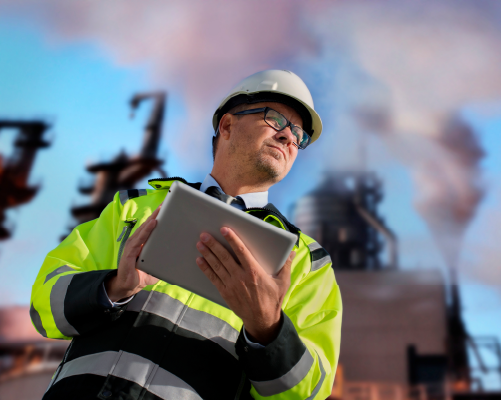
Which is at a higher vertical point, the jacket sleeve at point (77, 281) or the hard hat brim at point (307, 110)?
the hard hat brim at point (307, 110)

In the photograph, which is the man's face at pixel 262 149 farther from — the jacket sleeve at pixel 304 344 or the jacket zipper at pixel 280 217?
the jacket sleeve at pixel 304 344

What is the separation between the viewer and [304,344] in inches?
52.6

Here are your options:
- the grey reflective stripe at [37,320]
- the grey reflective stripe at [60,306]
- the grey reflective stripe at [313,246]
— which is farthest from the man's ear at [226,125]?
the grey reflective stripe at [37,320]

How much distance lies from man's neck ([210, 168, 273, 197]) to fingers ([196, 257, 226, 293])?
0.94 metres

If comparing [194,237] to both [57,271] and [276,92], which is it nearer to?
[57,271]

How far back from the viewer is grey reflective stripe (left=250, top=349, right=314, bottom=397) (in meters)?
1.28

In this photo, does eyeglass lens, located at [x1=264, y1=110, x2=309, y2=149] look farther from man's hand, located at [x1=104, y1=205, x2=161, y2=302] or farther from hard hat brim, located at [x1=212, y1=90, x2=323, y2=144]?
man's hand, located at [x1=104, y1=205, x2=161, y2=302]

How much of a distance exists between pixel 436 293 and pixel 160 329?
17.6m

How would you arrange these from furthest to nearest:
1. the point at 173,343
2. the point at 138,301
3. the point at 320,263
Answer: the point at 320,263 < the point at 138,301 < the point at 173,343

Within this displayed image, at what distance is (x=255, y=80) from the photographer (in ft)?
8.02

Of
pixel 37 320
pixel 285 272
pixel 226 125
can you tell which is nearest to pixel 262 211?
pixel 285 272

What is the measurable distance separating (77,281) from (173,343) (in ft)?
1.46

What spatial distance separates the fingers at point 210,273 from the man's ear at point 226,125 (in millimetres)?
1300

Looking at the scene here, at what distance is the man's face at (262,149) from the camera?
2150 mm
